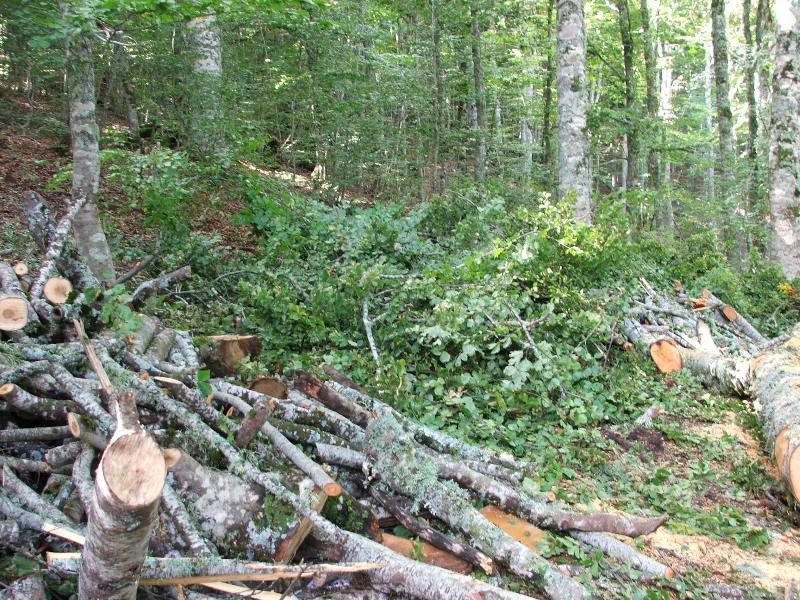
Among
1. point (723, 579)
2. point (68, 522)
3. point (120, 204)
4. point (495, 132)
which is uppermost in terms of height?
point (495, 132)

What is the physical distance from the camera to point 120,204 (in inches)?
386

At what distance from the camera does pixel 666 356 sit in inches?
278

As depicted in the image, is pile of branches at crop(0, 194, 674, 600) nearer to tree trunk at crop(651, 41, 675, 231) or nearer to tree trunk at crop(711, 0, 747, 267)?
tree trunk at crop(711, 0, 747, 267)

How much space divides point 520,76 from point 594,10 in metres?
5.18

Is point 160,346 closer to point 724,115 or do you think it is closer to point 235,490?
point 235,490

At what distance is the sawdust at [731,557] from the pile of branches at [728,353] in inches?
24.8

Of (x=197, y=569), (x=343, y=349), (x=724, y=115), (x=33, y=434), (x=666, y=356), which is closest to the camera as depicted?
(x=197, y=569)

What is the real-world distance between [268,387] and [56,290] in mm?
1740

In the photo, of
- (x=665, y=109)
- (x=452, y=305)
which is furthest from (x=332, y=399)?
(x=665, y=109)

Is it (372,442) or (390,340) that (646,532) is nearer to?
(372,442)

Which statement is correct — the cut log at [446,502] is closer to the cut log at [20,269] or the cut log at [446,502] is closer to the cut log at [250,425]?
A: the cut log at [250,425]

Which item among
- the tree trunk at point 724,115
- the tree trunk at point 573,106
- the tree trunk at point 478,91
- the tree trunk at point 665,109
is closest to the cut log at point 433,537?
the tree trunk at point 573,106

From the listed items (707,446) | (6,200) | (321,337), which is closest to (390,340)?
(321,337)

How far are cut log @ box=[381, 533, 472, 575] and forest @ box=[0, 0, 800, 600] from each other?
0.05 feet
